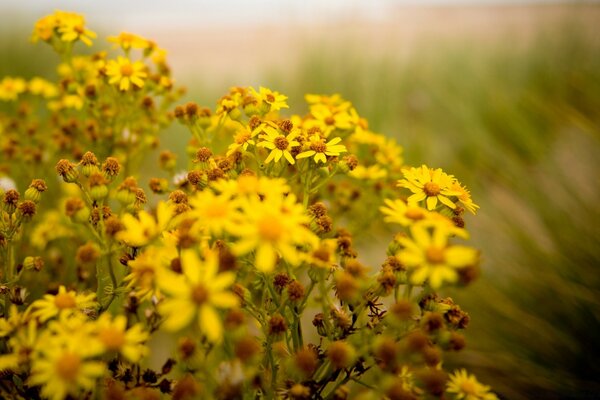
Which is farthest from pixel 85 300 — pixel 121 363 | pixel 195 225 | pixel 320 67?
pixel 320 67

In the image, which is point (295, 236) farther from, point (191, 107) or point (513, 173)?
point (513, 173)

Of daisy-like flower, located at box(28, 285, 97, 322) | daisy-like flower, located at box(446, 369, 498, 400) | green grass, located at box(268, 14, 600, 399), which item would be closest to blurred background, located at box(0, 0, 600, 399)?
green grass, located at box(268, 14, 600, 399)

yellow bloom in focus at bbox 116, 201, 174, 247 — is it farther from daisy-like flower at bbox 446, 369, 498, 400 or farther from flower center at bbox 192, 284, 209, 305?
daisy-like flower at bbox 446, 369, 498, 400

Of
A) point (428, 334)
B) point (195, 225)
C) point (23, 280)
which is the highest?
point (195, 225)

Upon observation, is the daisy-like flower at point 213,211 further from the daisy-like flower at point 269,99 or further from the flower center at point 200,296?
the daisy-like flower at point 269,99

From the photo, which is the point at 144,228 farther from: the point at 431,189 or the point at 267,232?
the point at 431,189

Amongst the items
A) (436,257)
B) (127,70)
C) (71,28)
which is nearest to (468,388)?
(436,257)

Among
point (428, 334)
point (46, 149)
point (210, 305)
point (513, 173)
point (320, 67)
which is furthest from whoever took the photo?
point (320, 67)
